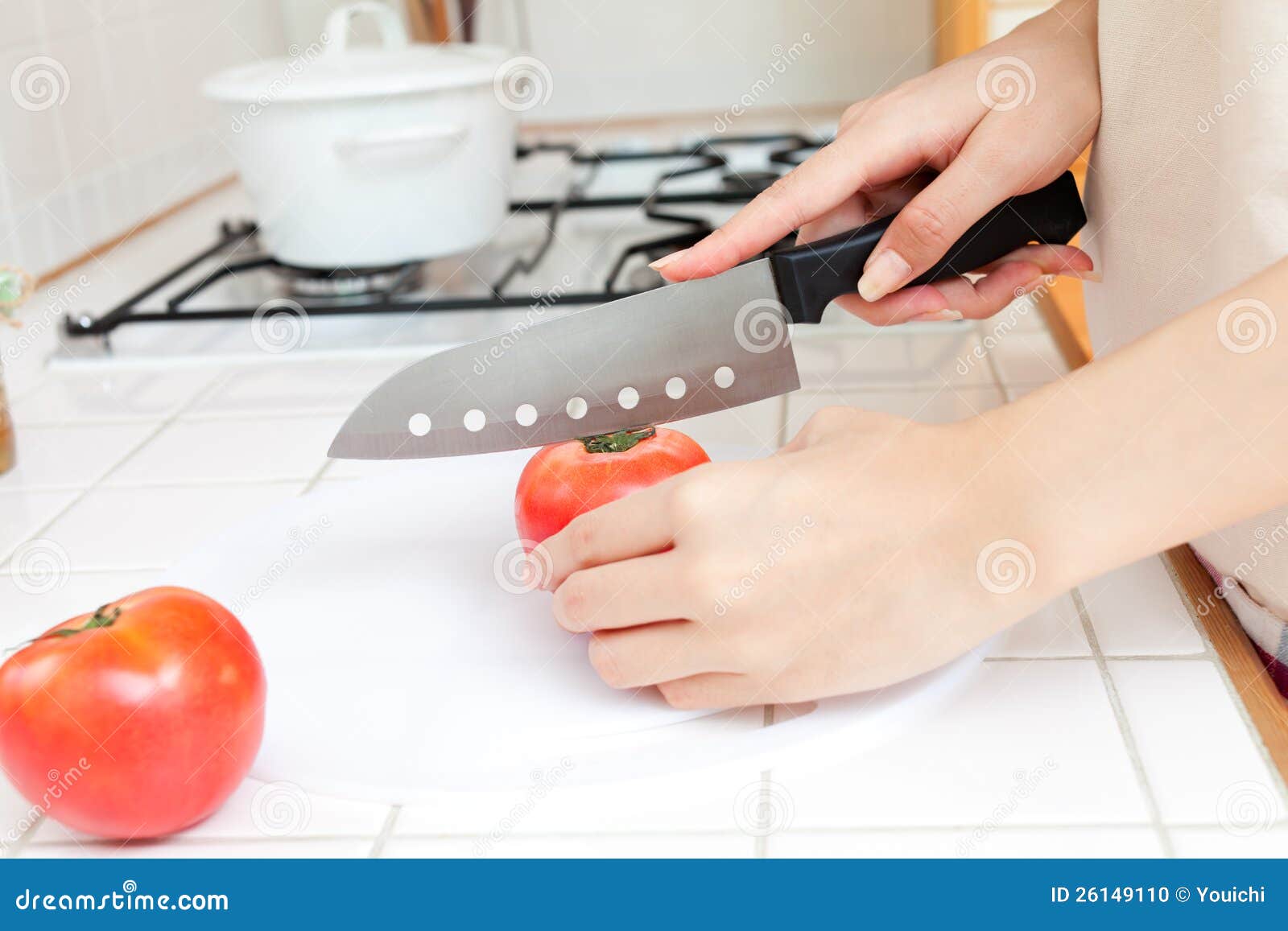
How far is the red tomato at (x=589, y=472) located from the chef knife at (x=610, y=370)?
0.01 meters

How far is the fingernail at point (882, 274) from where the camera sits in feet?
2.48

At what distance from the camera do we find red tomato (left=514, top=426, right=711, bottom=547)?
0.69 metres

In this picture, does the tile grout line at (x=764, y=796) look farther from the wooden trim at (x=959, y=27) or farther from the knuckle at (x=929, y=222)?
the wooden trim at (x=959, y=27)

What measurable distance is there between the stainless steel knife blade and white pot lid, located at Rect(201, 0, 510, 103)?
20.1 inches

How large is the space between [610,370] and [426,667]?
0.20 metres

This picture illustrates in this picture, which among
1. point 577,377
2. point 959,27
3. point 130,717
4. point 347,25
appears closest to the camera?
point 130,717

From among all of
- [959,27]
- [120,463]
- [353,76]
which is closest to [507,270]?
[353,76]

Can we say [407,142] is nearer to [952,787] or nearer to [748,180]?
[748,180]

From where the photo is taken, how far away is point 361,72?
49.0 inches

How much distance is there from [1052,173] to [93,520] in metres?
0.68

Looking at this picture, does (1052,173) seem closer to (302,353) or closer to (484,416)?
(484,416)

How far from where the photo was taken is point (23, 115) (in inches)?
54.2

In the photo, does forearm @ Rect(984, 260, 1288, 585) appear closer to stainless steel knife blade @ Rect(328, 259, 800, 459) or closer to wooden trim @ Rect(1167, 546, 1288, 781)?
wooden trim @ Rect(1167, 546, 1288, 781)

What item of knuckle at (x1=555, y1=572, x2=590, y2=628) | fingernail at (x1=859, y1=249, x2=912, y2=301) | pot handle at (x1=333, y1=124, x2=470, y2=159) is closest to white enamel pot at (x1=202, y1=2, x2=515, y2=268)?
pot handle at (x1=333, y1=124, x2=470, y2=159)
